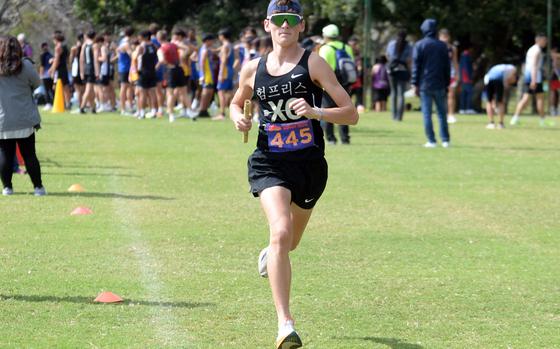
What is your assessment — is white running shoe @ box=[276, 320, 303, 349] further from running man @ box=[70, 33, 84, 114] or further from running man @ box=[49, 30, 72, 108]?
running man @ box=[70, 33, 84, 114]

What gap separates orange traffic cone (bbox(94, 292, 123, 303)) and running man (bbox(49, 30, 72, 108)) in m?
23.1

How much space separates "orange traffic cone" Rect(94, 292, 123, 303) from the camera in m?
7.85

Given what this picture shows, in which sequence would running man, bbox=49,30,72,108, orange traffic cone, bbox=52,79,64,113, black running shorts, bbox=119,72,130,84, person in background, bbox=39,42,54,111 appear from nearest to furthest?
black running shorts, bbox=119,72,130,84
running man, bbox=49,30,72,108
orange traffic cone, bbox=52,79,64,113
person in background, bbox=39,42,54,111

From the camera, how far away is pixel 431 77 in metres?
20.5

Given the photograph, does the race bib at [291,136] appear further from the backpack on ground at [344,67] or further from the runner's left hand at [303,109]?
the backpack on ground at [344,67]

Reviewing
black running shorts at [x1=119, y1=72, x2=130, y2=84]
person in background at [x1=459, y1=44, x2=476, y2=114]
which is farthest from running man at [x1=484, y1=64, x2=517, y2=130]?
black running shorts at [x1=119, y1=72, x2=130, y2=84]

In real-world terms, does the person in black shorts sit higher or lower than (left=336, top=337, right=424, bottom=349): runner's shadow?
higher

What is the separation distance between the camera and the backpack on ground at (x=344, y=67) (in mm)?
19562

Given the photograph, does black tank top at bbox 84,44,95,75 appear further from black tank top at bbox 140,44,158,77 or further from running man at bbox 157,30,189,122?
running man at bbox 157,30,189,122

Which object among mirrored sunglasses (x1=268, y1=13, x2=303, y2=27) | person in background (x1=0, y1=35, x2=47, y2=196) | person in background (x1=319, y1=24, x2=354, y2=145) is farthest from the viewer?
person in background (x1=319, y1=24, x2=354, y2=145)

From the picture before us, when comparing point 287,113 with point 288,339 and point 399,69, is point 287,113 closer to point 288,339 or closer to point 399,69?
point 288,339

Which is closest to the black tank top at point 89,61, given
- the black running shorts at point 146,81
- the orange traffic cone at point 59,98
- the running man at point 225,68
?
the orange traffic cone at point 59,98

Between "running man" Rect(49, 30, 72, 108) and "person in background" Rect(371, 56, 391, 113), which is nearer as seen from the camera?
"running man" Rect(49, 30, 72, 108)

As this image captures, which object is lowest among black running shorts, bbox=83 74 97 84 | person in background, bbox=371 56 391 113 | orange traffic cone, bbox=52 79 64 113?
person in background, bbox=371 56 391 113
